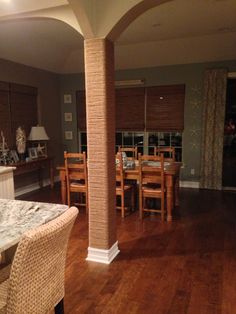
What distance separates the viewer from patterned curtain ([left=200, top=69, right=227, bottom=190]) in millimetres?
5617

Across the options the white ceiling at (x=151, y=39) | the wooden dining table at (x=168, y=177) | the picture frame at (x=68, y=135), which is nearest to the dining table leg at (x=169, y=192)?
the wooden dining table at (x=168, y=177)

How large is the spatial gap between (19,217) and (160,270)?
5.47 feet

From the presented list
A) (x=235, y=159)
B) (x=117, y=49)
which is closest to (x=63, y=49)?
(x=117, y=49)

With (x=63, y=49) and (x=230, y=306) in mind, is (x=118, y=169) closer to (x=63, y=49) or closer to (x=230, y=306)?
(x=230, y=306)

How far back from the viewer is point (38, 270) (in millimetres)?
1306

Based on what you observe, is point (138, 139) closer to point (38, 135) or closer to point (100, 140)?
point (38, 135)

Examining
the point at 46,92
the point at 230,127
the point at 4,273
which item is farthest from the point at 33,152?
the point at 4,273

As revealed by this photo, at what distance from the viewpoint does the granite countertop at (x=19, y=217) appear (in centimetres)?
137

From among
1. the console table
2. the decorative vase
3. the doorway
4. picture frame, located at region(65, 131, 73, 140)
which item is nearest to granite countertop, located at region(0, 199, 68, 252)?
the console table

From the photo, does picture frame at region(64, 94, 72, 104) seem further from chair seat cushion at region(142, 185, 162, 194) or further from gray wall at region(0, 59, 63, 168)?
chair seat cushion at region(142, 185, 162, 194)

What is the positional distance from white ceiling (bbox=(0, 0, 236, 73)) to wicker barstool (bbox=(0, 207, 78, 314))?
3321 mm

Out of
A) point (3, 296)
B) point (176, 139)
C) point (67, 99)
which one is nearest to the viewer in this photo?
point (3, 296)

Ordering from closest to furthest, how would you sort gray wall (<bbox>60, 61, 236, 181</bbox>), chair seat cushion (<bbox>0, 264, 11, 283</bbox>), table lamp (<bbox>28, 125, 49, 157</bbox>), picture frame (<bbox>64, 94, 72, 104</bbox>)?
1. chair seat cushion (<bbox>0, 264, 11, 283</bbox>)
2. table lamp (<bbox>28, 125, 49, 157</bbox>)
3. gray wall (<bbox>60, 61, 236, 181</bbox>)
4. picture frame (<bbox>64, 94, 72, 104</bbox>)

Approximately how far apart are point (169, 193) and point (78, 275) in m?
1.85
